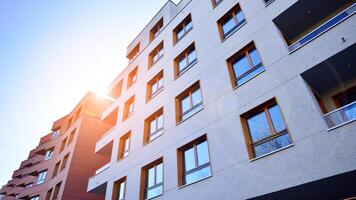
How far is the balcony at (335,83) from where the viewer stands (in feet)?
22.4

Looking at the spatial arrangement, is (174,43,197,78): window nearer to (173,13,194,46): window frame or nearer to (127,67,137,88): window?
(173,13,194,46): window frame

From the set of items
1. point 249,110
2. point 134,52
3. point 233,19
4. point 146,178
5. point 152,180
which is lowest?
point 152,180

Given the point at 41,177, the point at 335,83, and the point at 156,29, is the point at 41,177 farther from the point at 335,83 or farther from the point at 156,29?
the point at 335,83

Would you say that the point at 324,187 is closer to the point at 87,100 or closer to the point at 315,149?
the point at 315,149

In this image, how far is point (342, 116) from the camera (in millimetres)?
6645

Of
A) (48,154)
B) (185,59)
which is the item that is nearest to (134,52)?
(185,59)

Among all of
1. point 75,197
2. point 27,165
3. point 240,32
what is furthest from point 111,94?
point 27,165

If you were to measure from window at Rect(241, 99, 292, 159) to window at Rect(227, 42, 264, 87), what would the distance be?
1441 millimetres

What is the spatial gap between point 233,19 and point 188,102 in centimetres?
473

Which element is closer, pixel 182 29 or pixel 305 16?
pixel 305 16

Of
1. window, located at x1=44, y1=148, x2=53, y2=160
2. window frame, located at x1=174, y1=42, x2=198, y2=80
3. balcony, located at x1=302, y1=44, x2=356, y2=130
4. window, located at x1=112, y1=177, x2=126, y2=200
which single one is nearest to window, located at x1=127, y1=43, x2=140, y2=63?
window frame, located at x1=174, y1=42, x2=198, y2=80

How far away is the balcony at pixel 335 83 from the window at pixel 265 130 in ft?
4.21

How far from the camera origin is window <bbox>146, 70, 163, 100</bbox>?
15770 mm

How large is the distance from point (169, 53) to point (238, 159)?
30.7ft
